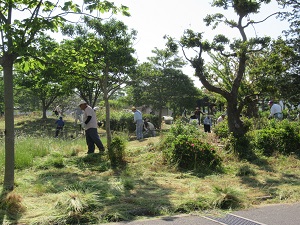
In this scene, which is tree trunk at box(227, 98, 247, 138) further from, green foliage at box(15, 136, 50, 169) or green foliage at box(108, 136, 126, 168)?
green foliage at box(15, 136, 50, 169)

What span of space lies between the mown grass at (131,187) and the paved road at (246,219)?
9.9 inches

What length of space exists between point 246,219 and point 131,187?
2292 millimetres

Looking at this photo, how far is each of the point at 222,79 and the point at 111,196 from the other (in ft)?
48.0

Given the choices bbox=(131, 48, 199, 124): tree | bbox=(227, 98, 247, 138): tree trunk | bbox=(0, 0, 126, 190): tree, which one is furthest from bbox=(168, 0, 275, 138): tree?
bbox=(131, 48, 199, 124): tree

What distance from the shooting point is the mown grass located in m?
5.02

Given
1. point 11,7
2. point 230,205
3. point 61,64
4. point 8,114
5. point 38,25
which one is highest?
point 11,7

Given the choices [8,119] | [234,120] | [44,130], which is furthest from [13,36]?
[44,130]

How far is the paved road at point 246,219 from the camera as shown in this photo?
475 centimetres

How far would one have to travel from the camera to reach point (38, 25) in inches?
227

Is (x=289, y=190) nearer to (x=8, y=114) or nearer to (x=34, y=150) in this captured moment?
(x=8, y=114)

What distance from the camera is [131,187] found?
256 inches

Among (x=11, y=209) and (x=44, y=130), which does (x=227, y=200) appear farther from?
(x=44, y=130)

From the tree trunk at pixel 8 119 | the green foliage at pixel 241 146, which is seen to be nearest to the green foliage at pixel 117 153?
the green foliage at pixel 241 146

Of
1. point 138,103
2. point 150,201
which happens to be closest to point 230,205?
point 150,201
